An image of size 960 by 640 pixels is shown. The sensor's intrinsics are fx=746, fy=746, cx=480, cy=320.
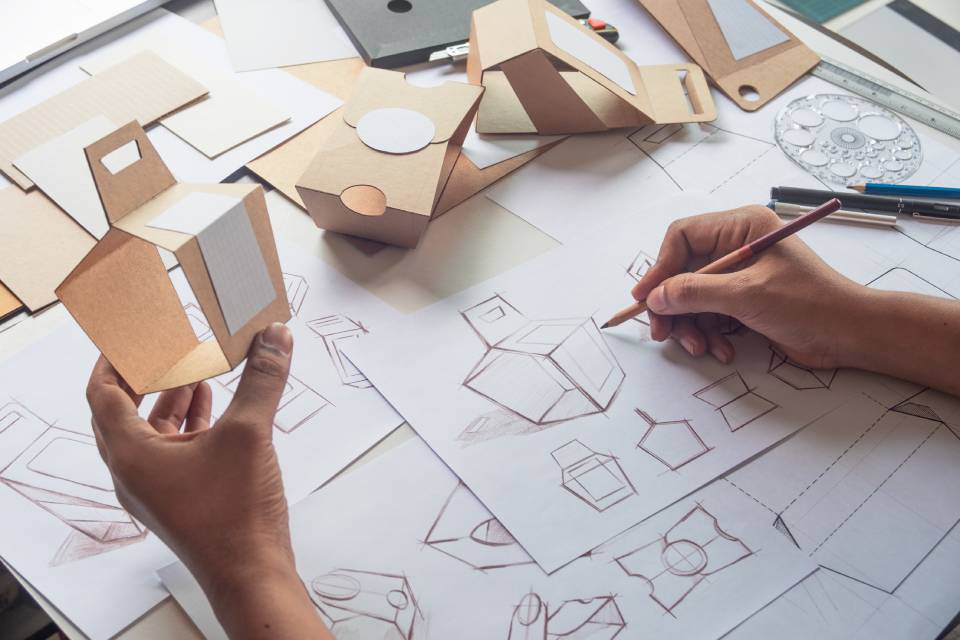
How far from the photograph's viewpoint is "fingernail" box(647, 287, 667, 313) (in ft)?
2.64

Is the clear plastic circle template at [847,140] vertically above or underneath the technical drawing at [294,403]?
underneath

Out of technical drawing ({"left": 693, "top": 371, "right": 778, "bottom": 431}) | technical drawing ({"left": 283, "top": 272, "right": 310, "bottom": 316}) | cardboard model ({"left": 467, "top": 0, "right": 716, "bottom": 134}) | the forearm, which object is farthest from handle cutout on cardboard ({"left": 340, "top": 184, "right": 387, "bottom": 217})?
the forearm

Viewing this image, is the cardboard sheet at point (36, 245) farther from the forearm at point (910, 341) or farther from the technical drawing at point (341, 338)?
the forearm at point (910, 341)

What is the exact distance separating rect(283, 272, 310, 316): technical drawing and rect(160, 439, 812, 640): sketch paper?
8.9 inches

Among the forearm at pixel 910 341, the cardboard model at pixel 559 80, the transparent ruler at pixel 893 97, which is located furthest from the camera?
the transparent ruler at pixel 893 97

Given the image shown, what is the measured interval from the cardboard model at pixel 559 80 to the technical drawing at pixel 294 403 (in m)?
0.46

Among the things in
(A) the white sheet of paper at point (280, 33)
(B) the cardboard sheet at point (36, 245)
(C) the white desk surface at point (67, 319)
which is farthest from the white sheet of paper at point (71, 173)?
(A) the white sheet of paper at point (280, 33)

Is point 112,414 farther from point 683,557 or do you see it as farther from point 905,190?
point 905,190

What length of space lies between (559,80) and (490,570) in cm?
61

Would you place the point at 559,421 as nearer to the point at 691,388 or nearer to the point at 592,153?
the point at 691,388

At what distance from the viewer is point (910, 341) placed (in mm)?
798

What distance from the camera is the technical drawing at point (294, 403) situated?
75cm

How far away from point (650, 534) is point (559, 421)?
0.14 m

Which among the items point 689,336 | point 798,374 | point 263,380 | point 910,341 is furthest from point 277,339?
point 910,341
